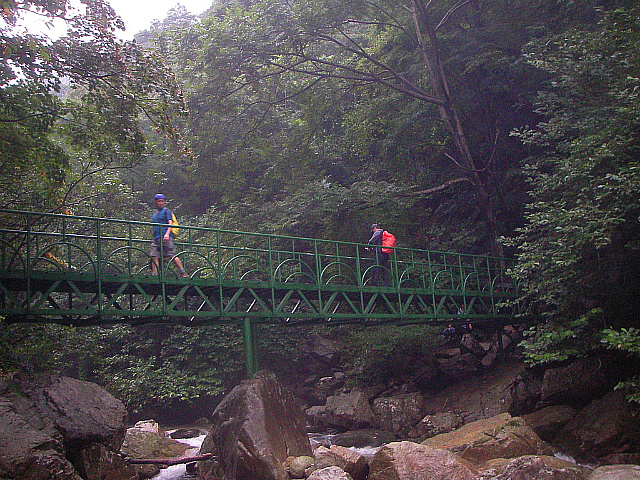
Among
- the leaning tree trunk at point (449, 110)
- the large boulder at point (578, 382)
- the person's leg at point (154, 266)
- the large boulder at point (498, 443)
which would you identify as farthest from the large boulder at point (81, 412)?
the leaning tree trunk at point (449, 110)

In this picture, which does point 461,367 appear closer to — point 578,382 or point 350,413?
point 350,413

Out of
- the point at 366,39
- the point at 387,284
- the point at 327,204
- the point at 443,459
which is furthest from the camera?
the point at 366,39

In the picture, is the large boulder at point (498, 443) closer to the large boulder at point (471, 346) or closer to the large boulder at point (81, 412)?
the large boulder at point (471, 346)

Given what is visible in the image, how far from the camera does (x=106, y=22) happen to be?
34.1ft

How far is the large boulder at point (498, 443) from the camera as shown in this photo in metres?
9.88

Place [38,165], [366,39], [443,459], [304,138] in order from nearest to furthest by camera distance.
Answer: [443,459] < [38,165] < [304,138] < [366,39]

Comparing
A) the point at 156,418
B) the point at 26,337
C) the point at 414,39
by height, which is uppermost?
the point at 414,39

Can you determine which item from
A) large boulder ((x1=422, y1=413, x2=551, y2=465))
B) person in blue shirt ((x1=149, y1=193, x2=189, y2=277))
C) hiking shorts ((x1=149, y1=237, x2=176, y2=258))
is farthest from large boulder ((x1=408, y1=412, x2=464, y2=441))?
hiking shorts ((x1=149, y1=237, x2=176, y2=258))

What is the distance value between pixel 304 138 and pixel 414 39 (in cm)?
484

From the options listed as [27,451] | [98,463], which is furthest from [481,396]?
[27,451]

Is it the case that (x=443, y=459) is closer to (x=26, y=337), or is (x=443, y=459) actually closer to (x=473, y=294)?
(x=473, y=294)

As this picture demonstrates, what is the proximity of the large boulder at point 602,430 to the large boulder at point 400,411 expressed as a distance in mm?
4485

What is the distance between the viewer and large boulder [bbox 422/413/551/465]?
9883 millimetres

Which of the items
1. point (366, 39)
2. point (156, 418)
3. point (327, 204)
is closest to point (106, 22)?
point (327, 204)
